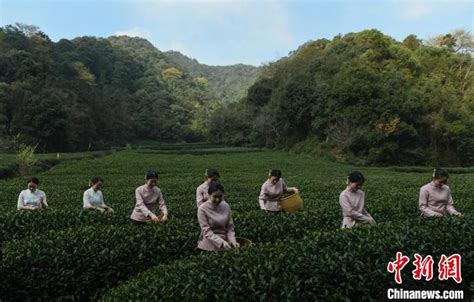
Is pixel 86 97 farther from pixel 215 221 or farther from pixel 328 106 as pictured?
pixel 215 221

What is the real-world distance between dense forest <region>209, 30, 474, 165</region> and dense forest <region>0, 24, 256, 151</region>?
87.7ft

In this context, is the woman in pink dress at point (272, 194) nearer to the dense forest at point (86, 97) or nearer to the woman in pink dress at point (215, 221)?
the woman in pink dress at point (215, 221)

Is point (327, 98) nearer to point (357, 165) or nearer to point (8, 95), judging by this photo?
point (357, 165)

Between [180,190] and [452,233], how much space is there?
48.7 ft

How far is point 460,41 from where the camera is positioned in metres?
64.8

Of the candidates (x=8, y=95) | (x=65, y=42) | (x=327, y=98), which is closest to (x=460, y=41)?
(x=327, y=98)

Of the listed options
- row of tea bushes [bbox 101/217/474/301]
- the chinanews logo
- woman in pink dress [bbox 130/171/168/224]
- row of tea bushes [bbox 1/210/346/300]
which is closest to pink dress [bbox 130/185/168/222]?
woman in pink dress [bbox 130/171/168/224]

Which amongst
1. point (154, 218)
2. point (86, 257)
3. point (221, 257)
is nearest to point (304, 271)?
point (221, 257)

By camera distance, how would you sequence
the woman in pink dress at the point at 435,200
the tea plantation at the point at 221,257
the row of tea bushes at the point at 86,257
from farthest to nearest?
the woman in pink dress at the point at 435,200, the row of tea bushes at the point at 86,257, the tea plantation at the point at 221,257

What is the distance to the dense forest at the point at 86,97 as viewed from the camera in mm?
50812

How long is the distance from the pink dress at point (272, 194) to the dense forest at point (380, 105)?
38038mm

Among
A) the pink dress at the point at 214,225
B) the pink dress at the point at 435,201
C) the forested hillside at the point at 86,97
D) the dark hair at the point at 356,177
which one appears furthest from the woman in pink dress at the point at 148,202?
the forested hillside at the point at 86,97

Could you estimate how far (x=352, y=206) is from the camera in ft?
23.2

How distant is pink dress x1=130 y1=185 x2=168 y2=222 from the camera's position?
7.80 metres
